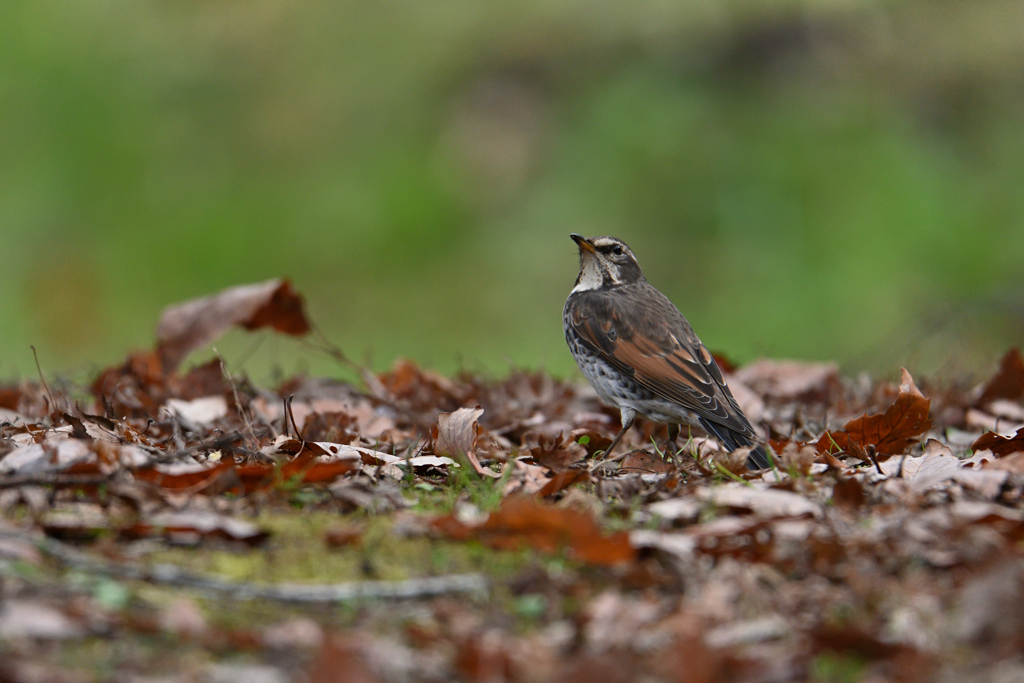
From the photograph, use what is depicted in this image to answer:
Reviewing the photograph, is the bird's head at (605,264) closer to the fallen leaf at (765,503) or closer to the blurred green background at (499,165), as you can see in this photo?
the fallen leaf at (765,503)

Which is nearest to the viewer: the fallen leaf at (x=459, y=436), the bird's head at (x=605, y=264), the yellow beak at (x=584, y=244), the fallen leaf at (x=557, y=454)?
the fallen leaf at (x=459, y=436)

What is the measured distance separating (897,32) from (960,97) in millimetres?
1432

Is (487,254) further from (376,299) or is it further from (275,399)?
(275,399)

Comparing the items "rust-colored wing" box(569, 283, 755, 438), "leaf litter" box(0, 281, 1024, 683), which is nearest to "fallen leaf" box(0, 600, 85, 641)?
"leaf litter" box(0, 281, 1024, 683)

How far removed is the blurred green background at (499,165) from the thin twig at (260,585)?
771cm

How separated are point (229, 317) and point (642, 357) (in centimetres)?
249

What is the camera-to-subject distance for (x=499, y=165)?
14000 mm

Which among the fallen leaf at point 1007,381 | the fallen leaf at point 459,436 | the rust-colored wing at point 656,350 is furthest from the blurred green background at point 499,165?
the fallen leaf at point 459,436

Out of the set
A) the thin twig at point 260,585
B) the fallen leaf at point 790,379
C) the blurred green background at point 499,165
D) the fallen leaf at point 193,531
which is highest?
the blurred green background at point 499,165

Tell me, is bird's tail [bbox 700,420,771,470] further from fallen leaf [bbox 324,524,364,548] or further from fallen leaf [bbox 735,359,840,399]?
fallen leaf [bbox 324,524,364,548]

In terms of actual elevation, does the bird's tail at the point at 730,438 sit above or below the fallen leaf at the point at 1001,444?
above

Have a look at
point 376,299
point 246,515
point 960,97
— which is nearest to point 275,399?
point 246,515

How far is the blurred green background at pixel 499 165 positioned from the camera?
12219 millimetres

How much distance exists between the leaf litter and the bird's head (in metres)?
2.35
